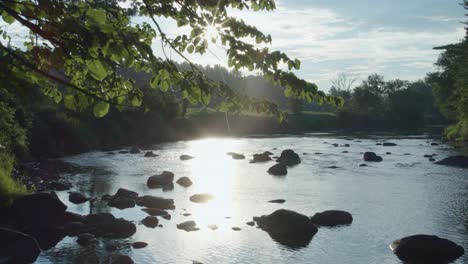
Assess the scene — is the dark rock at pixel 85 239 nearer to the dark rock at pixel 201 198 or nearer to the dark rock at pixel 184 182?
the dark rock at pixel 201 198

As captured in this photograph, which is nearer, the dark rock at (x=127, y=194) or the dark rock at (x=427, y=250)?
the dark rock at (x=427, y=250)

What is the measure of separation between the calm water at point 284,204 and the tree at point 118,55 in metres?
11.8

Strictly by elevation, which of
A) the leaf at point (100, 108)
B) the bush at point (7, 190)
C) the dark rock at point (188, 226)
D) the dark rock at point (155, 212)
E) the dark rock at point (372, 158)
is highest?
the leaf at point (100, 108)

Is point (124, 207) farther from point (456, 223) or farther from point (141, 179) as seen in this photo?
point (456, 223)

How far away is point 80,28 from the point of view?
459 centimetres

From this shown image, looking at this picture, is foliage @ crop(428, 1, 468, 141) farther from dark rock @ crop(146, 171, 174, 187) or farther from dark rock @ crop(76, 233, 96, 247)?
dark rock @ crop(76, 233, 96, 247)

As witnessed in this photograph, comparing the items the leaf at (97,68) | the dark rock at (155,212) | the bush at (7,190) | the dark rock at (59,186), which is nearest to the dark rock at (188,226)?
the dark rock at (155,212)

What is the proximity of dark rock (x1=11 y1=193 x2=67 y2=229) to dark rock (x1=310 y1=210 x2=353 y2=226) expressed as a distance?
37.6ft

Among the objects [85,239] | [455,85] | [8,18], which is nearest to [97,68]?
[8,18]

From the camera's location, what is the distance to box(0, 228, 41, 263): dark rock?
16250 millimetres

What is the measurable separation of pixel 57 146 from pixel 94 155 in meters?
5.00

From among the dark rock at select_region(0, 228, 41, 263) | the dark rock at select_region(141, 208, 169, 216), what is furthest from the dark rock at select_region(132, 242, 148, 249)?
the dark rock at select_region(141, 208, 169, 216)

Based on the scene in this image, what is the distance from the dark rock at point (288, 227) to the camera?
20.3m

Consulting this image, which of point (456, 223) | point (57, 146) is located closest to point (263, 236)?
point (456, 223)
